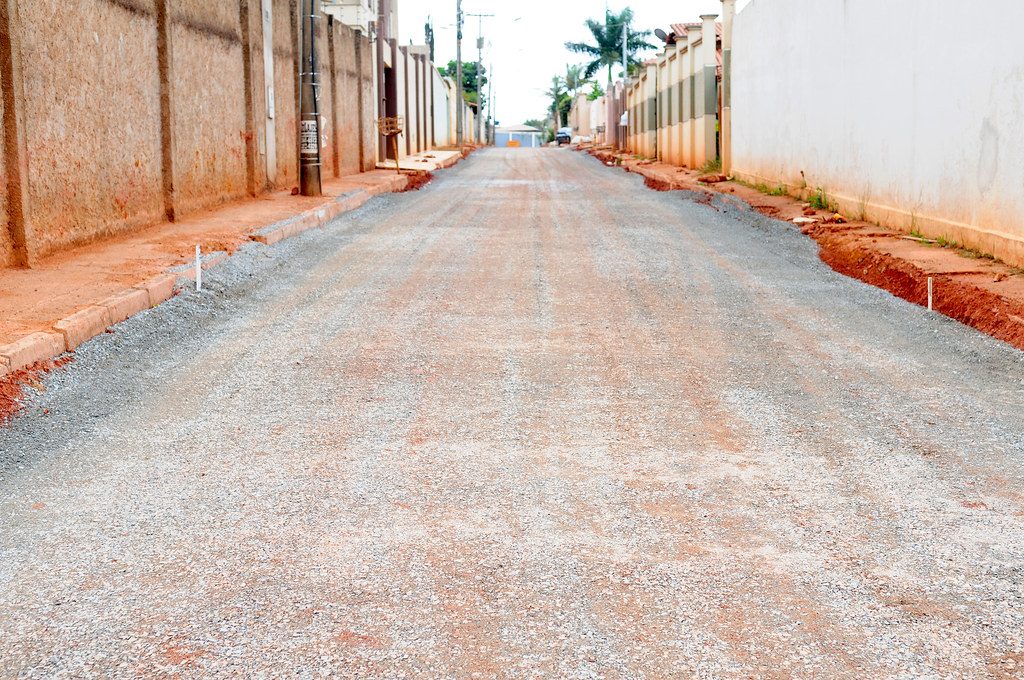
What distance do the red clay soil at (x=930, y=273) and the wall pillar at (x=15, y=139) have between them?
7410mm

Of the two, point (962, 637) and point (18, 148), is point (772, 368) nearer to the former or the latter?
point (962, 637)

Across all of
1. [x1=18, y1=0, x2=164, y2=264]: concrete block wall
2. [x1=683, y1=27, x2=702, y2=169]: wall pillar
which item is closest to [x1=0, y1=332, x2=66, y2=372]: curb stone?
[x1=18, y1=0, x2=164, y2=264]: concrete block wall

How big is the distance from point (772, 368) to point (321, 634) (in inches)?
161

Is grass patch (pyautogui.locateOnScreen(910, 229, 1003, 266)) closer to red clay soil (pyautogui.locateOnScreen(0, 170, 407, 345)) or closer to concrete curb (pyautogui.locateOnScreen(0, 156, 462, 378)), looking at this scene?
concrete curb (pyautogui.locateOnScreen(0, 156, 462, 378))

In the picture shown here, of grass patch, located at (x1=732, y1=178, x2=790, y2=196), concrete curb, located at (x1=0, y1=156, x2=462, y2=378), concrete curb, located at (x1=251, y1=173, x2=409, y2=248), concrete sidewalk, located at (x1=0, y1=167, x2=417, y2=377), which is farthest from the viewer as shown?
grass patch, located at (x1=732, y1=178, x2=790, y2=196)

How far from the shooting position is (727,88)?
2775cm

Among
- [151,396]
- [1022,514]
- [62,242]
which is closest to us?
[1022,514]

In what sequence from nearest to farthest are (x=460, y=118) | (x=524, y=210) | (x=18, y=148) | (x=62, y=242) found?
(x=18, y=148) < (x=62, y=242) < (x=524, y=210) < (x=460, y=118)

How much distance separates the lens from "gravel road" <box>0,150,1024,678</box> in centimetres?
335

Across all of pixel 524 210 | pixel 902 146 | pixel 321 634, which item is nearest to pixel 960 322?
pixel 902 146

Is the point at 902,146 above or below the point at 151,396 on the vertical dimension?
above

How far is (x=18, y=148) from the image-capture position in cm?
959

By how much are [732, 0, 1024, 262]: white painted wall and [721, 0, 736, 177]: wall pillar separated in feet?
18.8

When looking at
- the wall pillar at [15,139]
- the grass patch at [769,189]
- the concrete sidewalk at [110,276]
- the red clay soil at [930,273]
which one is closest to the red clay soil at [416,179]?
the grass patch at [769,189]
